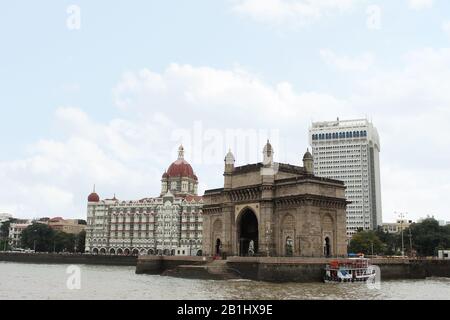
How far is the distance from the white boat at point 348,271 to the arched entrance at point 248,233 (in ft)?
73.7

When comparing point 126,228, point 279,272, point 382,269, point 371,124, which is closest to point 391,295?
point 279,272

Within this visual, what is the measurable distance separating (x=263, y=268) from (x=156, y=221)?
292 ft

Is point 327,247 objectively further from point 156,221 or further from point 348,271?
point 156,221

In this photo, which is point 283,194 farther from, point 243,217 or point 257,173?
point 243,217

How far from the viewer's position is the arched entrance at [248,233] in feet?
282

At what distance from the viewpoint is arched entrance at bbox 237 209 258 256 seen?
86.0 meters

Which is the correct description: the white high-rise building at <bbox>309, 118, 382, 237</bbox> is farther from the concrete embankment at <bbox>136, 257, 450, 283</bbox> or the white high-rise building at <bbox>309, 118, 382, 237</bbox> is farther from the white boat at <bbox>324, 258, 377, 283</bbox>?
the white boat at <bbox>324, 258, 377, 283</bbox>

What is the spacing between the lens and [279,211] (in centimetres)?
7719

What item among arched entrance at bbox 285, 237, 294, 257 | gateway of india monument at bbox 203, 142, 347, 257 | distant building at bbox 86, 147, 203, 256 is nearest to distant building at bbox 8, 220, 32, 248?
distant building at bbox 86, 147, 203, 256

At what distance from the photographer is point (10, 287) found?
53.8 m

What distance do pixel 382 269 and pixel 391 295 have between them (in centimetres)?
2570

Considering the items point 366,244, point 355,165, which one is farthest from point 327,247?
point 355,165

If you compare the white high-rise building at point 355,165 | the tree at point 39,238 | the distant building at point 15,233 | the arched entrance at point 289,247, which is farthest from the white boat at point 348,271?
the distant building at point 15,233

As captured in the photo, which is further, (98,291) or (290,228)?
(290,228)
